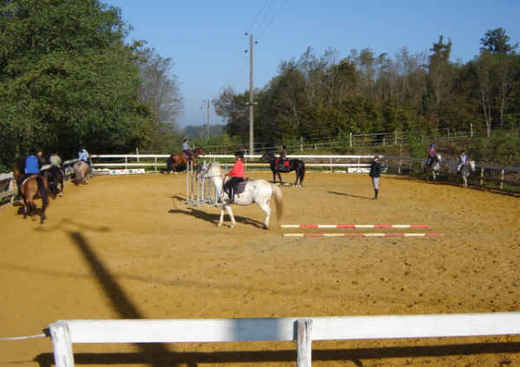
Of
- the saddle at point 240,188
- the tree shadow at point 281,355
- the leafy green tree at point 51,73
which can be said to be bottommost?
the tree shadow at point 281,355

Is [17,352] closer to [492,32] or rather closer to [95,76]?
[95,76]

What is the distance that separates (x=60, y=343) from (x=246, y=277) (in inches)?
186

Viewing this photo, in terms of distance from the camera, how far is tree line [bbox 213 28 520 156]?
45281 mm

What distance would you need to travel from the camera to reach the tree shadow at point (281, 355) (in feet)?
14.9

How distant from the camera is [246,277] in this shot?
7.41 metres

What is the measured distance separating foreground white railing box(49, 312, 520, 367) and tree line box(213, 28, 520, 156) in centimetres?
3994

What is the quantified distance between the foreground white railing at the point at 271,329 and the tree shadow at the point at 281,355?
1.70 m

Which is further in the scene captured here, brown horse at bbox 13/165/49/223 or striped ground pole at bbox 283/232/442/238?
brown horse at bbox 13/165/49/223

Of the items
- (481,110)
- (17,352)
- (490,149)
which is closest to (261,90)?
(481,110)

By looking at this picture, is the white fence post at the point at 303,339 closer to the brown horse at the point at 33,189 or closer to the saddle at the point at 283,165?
the brown horse at the point at 33,189

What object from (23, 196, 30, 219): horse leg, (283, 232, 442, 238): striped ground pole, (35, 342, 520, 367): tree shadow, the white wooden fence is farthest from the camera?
the white wooden fence

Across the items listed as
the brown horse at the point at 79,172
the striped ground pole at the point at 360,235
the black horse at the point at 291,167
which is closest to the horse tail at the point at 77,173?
the brown horse at the point at 79,172

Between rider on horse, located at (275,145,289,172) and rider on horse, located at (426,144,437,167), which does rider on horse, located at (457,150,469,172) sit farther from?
rider on horse, located at (275,145,289,172)

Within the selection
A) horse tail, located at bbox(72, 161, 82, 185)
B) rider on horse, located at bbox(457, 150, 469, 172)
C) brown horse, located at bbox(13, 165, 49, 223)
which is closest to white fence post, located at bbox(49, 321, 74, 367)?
brown horse, located at bbox(13, 165, 49, 223)
